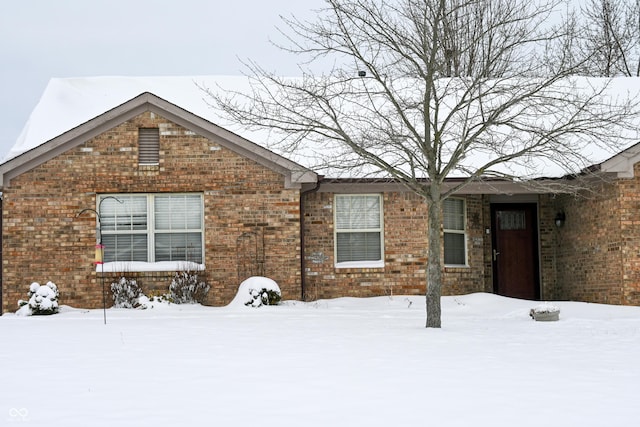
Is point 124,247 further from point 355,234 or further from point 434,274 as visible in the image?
point 434,274

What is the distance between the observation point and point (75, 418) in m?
6.14

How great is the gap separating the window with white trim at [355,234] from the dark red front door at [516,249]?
10.8 ft

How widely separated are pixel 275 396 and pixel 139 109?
35.4 feet

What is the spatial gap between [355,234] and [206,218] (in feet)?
10.2

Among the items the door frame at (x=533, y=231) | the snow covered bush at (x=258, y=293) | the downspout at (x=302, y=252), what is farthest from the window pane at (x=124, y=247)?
the door frame at (x=533, y=231)

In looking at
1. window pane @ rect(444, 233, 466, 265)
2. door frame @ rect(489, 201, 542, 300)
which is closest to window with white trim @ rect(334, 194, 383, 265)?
window pane @ rect(444, 233, 466, 265)

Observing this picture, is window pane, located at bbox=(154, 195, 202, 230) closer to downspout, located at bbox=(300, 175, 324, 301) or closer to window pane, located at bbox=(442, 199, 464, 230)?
downspout, located at bbox=(300, 175, 324, 301)

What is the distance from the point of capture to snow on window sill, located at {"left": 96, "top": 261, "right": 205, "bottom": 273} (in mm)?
16547

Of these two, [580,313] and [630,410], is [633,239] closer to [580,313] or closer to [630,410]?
[580,313]

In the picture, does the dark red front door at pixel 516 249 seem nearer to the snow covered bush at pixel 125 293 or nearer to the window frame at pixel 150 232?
the window frame at pixel 150 232

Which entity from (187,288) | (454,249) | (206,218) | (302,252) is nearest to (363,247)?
(302,252)

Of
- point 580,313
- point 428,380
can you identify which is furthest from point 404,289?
point 428,380

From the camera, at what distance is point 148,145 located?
1686 centimetres

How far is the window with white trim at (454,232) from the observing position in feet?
59.3
